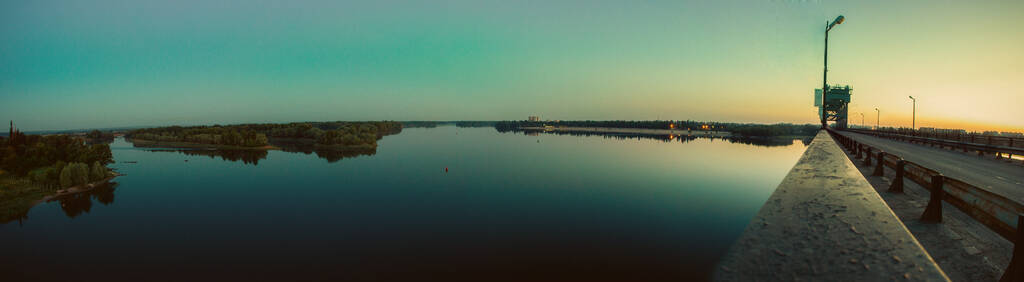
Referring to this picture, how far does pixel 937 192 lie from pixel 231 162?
108602 millimetres

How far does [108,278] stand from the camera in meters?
23.5

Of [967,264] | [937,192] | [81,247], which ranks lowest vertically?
[81,247]

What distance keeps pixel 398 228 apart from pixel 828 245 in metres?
30.7

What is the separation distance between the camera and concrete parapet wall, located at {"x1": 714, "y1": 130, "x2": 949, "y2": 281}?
349 cm

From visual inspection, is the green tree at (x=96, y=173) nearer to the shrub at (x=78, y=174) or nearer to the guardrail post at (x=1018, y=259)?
the shrub at (x=78, y=174)

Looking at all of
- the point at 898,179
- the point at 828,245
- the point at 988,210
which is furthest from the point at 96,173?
the point at 988,210


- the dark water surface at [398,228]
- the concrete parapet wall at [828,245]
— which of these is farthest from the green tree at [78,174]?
the concrete parapet wall at [828,245]

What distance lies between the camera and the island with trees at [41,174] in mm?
44572

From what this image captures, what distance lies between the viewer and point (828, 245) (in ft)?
14.1

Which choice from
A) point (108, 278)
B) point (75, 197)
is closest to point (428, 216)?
point (108, 278)

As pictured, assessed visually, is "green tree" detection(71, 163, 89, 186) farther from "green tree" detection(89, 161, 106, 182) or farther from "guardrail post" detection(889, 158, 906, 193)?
"guardrail post" detection(889, 158, 906, 193)

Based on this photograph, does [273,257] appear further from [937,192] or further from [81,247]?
[937,192]

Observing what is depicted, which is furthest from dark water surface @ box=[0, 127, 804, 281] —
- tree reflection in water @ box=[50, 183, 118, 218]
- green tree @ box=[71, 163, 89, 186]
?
green tree @ box=[71, 163, 89, 186]

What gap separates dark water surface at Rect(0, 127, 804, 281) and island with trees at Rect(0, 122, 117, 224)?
2.50 metres
